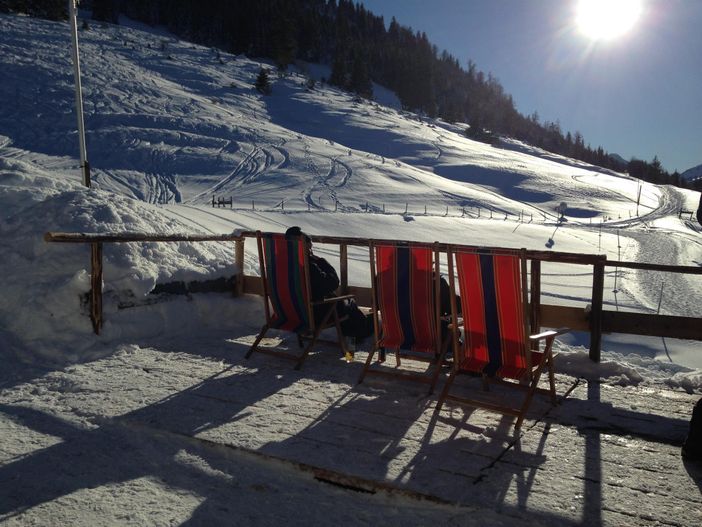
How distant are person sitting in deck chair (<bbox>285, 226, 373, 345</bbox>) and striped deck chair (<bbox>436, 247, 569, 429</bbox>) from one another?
158 cm

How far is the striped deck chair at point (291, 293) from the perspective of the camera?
4945 millimetres

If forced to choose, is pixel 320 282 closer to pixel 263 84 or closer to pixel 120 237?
pixel 120 237

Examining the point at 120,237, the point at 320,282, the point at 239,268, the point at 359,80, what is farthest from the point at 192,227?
the point at 359,80

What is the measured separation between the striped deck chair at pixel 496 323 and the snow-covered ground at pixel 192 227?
1.23m

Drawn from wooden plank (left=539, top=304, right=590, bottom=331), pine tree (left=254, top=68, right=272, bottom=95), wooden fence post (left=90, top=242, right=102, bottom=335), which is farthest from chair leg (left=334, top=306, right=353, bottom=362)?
pine tree (left=254, top=68, right=272, bottom=95)

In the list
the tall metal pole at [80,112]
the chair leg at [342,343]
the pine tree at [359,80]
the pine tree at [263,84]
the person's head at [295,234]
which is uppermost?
the pine tree at [359,80]

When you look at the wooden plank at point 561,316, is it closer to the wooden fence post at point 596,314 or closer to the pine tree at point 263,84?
the wooden fence post at point 596,314

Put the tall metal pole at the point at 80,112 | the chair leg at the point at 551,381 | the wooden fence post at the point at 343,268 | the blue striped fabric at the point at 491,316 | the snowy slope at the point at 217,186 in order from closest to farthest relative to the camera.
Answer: the blue striped fabric at the point at 491,316, the chair leg at the point at 551,381, the snowy slope at the point at 217,186, the wooden fence post at the point at 343,268, the tall metal pole at the point at 80,112

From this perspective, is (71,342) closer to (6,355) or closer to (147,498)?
(6,355)

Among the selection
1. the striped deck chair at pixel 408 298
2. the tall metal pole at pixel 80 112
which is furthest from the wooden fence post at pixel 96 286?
the tall metal pole at pixel 80 112

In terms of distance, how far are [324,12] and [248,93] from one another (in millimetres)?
72028

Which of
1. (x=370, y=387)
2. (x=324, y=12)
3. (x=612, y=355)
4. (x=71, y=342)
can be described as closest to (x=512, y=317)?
(x=370, y=387)

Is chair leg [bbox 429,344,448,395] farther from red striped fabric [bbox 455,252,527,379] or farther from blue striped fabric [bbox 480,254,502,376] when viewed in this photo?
blue striped fabric [bbox 480,254,502,376]

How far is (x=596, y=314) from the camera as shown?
4938 mm
